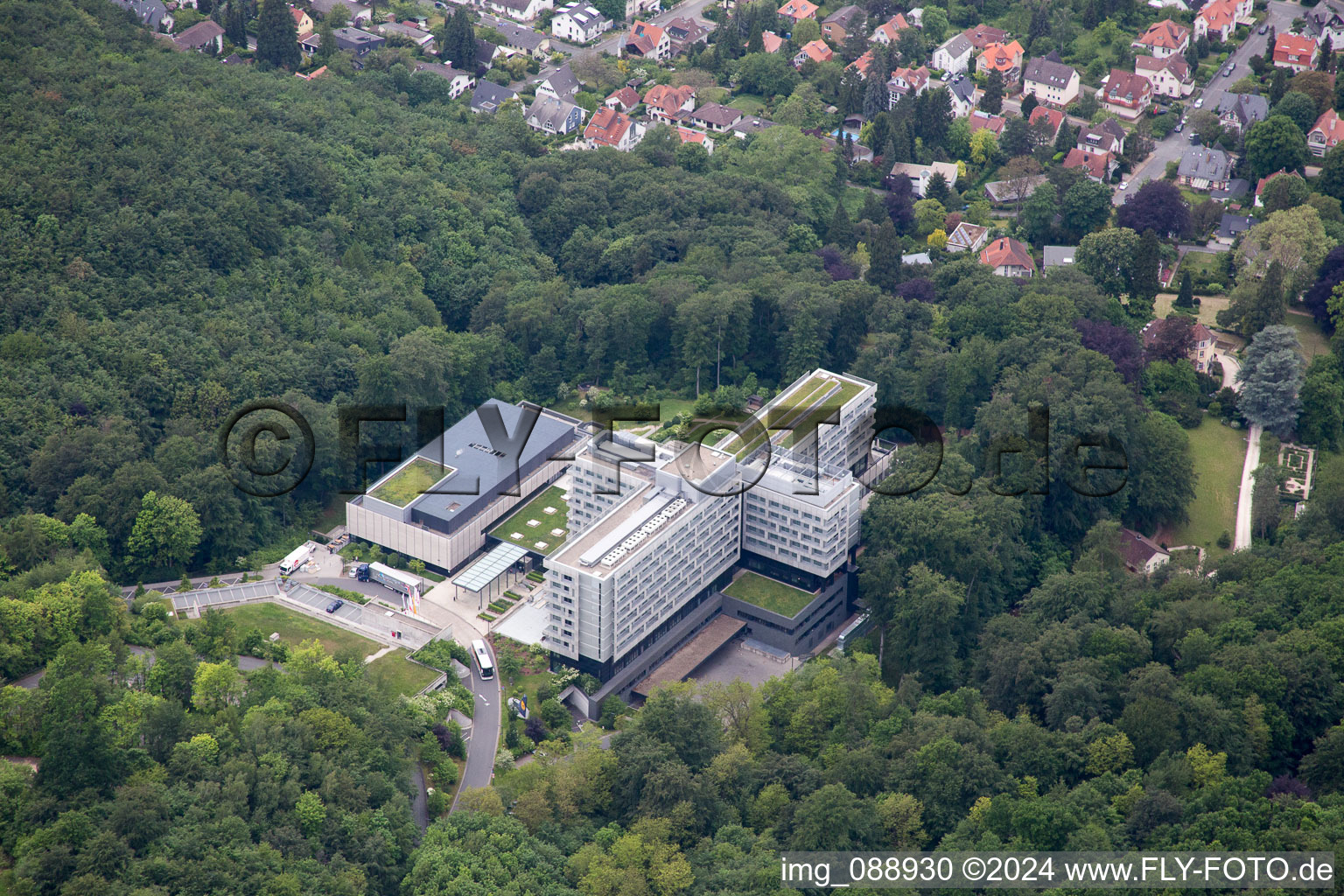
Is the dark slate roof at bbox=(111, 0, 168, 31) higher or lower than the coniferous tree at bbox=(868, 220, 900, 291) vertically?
higher

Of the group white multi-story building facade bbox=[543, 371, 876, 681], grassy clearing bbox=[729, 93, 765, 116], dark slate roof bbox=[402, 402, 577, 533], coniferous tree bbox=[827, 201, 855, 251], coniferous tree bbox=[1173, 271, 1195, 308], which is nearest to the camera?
white multi-story building facade bbox=[543, 371, 876, 681]

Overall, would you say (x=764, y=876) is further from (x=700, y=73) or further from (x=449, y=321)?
(x=700, y=73)

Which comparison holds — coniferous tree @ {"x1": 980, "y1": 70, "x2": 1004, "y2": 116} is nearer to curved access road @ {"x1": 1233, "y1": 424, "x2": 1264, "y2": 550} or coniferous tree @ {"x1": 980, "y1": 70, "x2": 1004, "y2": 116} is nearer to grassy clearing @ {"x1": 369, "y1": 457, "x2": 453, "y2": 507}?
curved access road @ {"x1": 1233, "y1": 424, "x2": 1264, "y2": 550}

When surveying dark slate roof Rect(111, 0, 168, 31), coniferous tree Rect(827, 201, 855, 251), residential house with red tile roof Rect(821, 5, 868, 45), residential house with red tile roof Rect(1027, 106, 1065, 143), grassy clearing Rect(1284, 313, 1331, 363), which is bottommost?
grassy clearing Rect(1284, 313, 1331, 363)

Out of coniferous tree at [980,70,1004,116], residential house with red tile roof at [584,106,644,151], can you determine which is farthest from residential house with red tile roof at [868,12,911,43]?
residential house with red tile roof at [584,106,644,151]

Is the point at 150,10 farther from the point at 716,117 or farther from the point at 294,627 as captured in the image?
the point at 294,627
